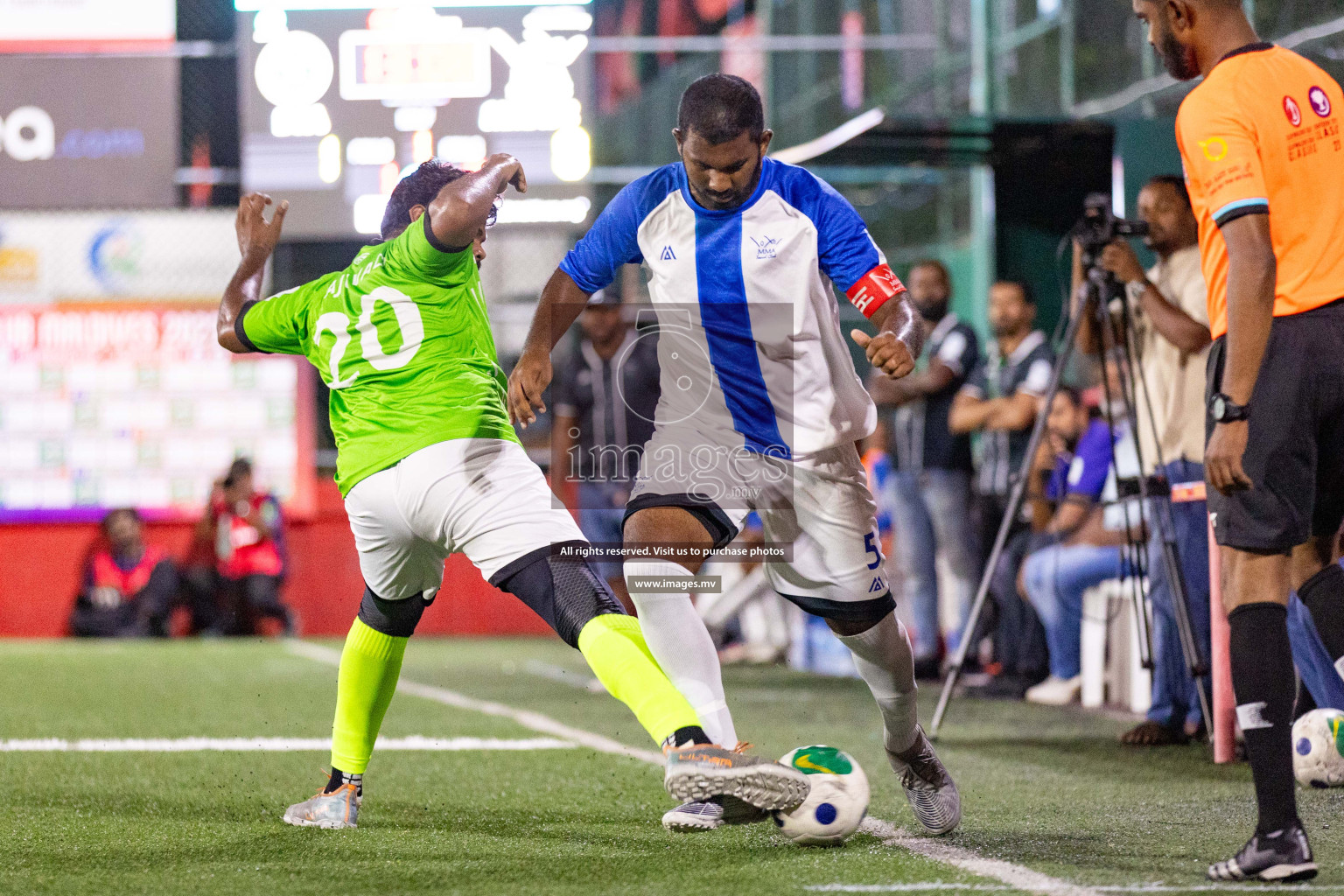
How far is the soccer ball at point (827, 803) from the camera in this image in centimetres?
400

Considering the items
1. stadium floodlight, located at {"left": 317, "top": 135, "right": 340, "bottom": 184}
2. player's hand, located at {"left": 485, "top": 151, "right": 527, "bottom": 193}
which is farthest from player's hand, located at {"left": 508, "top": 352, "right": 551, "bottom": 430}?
stadium floodlight, located at {"left": 317, "top": 135, "right": 340, "bottom": 184}

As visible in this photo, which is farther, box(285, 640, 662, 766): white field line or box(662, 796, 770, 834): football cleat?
box(285, 640, 662, 766): white field line

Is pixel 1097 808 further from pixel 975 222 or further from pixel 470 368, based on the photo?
pixel 975 222

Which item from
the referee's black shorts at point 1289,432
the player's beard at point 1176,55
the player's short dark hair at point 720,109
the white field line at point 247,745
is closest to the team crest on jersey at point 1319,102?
the player's beard at point 1176,55

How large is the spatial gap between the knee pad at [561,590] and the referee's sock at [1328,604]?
1.69 m

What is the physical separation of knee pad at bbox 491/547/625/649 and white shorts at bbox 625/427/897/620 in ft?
0.92

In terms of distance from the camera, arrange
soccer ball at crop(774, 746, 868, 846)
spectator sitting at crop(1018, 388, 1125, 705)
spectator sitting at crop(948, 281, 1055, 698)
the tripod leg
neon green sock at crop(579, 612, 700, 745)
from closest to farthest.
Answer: neon green sock at crop(579, 612, 700, 745)
soccer ball at crop(774, 746, 868, 846)
the tripod leg
spectator sitting at crop(1018, 388, 1125, 705)
spectator sitting at crop(948, 281, 1055, 698)

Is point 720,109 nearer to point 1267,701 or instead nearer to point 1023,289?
point 1267,701

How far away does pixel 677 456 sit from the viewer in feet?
14.4

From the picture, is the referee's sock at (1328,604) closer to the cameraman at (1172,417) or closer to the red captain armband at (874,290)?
the red captain armband at (874,290)

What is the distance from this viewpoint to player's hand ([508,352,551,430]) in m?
4.21

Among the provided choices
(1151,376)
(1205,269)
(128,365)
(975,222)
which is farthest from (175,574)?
(1205,269)

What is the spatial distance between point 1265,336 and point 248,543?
41.0 feet

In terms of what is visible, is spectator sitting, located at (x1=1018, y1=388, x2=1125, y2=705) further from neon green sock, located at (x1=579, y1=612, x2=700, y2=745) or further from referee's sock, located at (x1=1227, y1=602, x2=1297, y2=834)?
neon green sock, located at (x1=579, y1=612, x2=700, y2=745)
